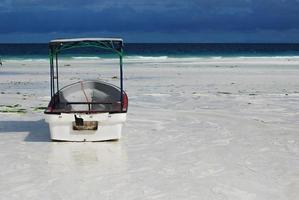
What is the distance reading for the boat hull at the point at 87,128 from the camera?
976 cm

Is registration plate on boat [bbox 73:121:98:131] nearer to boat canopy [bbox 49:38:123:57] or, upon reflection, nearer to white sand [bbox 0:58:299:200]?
white sand [bbox 0:58:299:200]

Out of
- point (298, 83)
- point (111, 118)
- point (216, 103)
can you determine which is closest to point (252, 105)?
point (216, 103)

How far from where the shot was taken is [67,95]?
1185 centimetres

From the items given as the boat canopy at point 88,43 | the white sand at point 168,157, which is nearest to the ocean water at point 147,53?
the white sand at point 168,157

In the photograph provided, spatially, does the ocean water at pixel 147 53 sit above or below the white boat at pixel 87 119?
above

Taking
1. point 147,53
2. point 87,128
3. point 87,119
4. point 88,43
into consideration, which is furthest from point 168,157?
point 147,53

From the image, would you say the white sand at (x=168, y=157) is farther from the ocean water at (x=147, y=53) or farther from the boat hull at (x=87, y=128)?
the ocean water at (x=147, y=53)

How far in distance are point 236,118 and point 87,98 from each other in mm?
3688

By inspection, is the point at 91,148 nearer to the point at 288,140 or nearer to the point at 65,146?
the point at 65,146

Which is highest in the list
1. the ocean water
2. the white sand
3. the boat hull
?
the ocean water

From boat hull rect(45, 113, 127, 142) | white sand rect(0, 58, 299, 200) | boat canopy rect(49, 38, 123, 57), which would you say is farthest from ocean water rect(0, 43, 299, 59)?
boat hull rect(45, 113, 127, 142)

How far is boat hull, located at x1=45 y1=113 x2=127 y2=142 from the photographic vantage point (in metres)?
9.76

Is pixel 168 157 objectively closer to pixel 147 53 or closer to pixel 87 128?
pixel 87 128

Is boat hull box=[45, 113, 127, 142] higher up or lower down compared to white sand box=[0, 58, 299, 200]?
higher up
